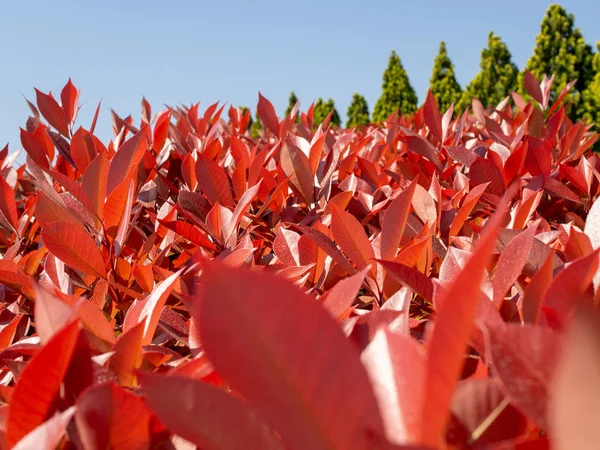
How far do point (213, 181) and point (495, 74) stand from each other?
94.0 ft

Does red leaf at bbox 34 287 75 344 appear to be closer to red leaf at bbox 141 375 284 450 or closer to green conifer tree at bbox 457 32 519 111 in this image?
red leaf at bbox 141 375 284 450

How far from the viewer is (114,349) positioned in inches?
32.2

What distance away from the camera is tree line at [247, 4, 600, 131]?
21719mm

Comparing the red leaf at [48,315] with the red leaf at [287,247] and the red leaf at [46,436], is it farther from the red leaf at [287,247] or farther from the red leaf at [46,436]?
the red leaf at [287,247]

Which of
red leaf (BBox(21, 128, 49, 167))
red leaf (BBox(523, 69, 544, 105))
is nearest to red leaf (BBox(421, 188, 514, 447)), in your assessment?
red leaf (BBox(21, 128, 49, 167))

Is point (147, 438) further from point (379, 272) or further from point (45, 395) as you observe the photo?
point (379, 272)

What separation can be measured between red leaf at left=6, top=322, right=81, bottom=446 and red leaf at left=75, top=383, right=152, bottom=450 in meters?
0.07

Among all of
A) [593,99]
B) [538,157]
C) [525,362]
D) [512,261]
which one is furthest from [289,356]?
[593,99]

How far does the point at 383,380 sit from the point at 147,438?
0.88ft

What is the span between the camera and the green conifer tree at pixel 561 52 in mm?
22078

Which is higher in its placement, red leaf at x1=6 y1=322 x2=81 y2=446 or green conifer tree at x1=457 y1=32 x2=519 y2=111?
green conifer tree at x1=457 y1=32 x2=519 y2=111

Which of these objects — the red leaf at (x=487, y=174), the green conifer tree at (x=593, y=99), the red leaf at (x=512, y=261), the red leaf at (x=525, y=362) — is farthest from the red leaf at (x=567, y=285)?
the green conifer tree at (x=593, y=99)

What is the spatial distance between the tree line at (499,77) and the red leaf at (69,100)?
20.4 m

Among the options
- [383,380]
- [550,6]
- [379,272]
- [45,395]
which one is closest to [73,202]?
[379,272]
